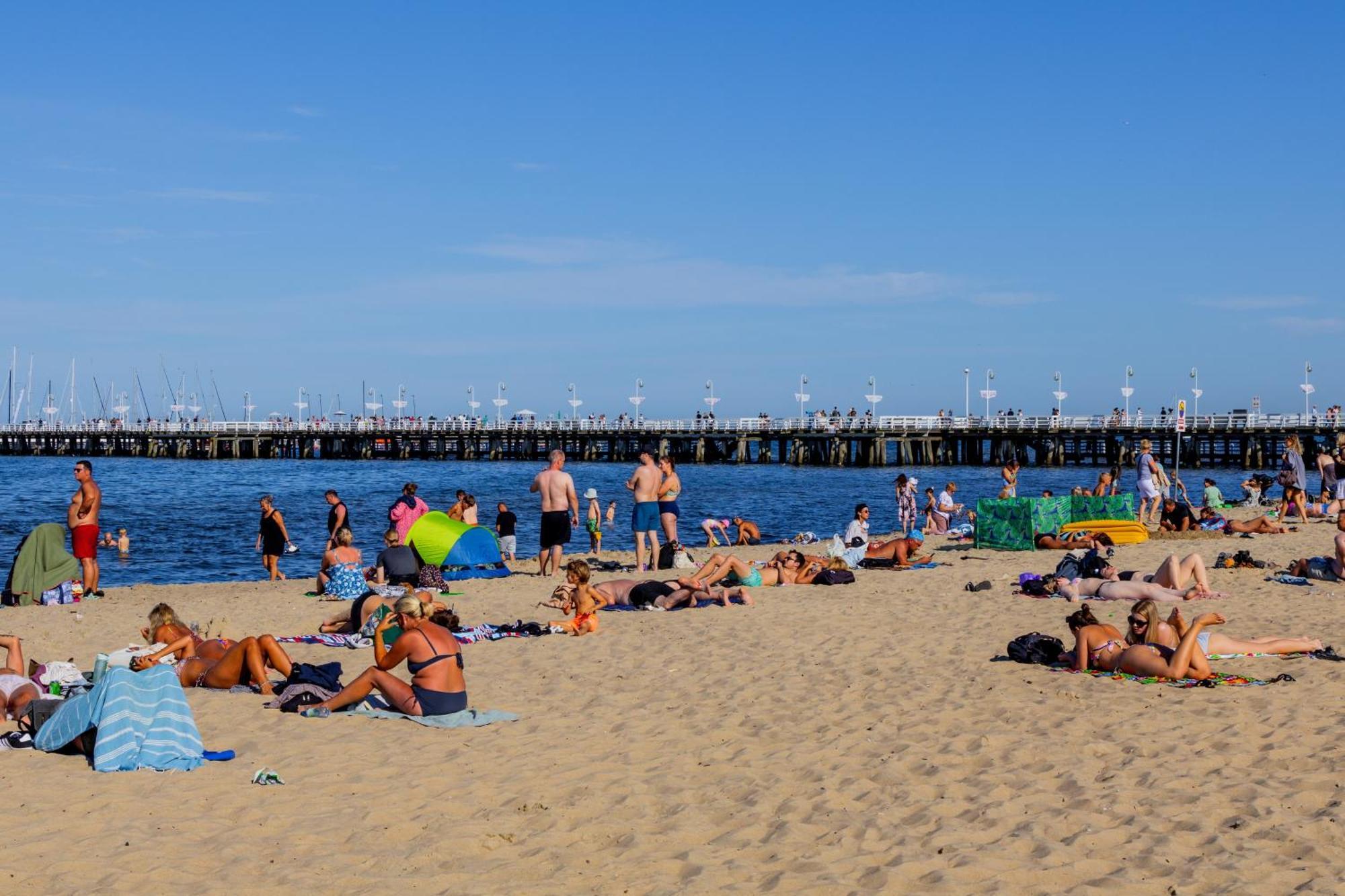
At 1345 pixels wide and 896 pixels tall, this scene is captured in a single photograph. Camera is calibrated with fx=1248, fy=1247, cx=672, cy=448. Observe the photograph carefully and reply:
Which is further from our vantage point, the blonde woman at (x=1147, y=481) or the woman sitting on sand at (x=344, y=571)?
A: the blonde woman at (x=1147, y=481)

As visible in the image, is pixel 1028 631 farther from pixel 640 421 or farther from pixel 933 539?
pixel 640 421

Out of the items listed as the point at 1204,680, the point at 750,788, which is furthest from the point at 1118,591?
the point at 750,788

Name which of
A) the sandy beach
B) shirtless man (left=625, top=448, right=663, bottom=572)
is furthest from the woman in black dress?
the sandy beach

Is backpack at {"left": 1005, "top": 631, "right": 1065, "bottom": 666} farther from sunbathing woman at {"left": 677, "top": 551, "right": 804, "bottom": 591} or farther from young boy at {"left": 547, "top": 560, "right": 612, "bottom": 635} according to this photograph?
sunbathing woman at {"left": 677, "top": 551, "right": 804, "bottom": 591}

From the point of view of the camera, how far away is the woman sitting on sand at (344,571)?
13312 millimetres

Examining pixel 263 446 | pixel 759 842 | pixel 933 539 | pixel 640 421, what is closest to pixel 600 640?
pixel 759 842

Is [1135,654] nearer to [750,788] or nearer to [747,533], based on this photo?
[750,788]

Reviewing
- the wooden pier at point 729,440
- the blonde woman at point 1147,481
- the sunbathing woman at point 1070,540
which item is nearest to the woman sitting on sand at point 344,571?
the sunbathing woman at point 1070,540

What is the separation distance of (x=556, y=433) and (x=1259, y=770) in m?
66.7

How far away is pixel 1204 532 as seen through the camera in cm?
1758

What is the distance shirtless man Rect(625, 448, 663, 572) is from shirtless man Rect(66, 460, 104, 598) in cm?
571

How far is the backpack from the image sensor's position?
8.72m

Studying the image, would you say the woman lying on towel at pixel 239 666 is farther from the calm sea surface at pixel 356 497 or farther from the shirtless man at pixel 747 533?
the shirtless man at pixel 747 533

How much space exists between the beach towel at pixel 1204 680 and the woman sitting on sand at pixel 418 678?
13.5 ft
